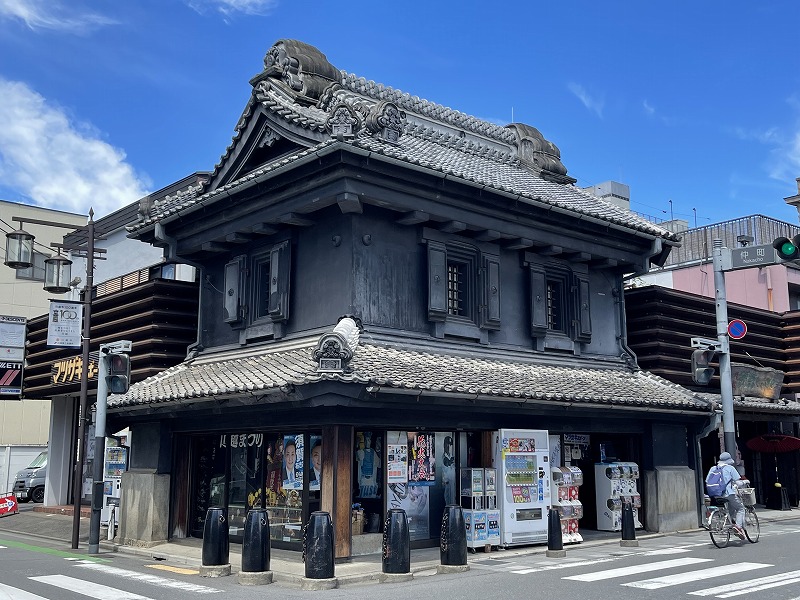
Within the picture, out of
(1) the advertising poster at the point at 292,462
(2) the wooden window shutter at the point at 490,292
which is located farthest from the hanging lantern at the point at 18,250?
(2) the wooden window shutter at the point at 490,292

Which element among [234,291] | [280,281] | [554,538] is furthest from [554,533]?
[234,291]

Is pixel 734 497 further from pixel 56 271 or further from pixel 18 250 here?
pixel 18 250

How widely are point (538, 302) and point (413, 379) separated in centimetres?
681

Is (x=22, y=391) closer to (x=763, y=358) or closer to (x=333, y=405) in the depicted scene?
(x=333, y=405)

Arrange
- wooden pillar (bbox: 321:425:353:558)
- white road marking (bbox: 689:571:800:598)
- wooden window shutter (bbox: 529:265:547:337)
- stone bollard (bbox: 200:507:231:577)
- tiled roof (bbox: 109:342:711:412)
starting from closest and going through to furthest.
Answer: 1. white road marking (bbox: 689:571:800:598)
2. stone bollard (bbox: 200:507:231:577)
3. tiled roof (bbox: 109:342:711:412)
4. wooden pillar (bbox: 321:425:353:558)
5. wooden window shutter (bbox: 529:265:547:337)

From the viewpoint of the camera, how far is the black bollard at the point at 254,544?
12984 mm

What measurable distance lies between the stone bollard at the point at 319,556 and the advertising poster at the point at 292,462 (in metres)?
3.14

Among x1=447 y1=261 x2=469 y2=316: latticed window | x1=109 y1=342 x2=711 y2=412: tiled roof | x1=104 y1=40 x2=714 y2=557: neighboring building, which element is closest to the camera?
x1=109 y1=342 x2=711 y2=412: tiled roof

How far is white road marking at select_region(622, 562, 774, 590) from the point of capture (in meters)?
11.9

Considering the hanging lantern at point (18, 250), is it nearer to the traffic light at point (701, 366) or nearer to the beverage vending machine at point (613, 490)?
the beverage vending machine at point (613, 490)

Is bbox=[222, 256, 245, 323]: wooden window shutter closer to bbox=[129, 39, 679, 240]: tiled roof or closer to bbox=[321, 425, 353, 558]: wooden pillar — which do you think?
bbox=[129, 39, 679, 240]: tiled roof

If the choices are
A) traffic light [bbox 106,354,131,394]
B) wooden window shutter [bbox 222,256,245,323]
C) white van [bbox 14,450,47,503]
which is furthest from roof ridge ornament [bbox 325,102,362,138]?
white van [bbox 14,450,47,503]

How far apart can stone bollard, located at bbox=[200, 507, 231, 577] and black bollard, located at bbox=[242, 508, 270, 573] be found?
109 cm

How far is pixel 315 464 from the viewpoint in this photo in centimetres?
1541
